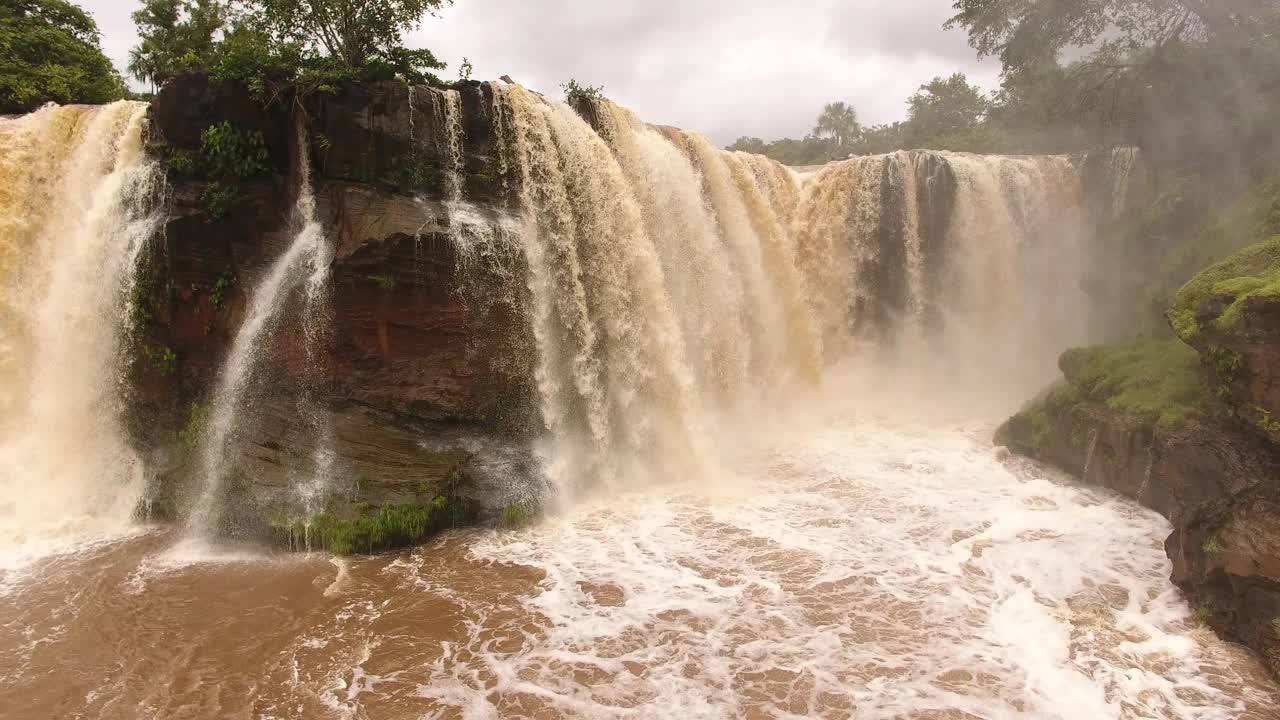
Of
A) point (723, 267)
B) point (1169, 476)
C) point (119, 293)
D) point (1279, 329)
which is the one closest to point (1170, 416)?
point (1169, 476)

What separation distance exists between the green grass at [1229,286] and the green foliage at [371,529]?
9792mm

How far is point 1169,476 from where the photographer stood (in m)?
8.80

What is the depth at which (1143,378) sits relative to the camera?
9.98 m

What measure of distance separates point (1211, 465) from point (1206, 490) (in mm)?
320

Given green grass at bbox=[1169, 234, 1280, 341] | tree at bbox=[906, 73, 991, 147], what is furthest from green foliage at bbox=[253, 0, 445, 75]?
tree at bbox=[906, 73, 991, 147]

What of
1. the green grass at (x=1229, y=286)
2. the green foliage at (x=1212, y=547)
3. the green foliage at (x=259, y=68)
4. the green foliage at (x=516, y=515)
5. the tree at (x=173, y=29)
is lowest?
the green foliage at (x=516, y=515)

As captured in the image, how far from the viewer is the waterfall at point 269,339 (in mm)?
8875

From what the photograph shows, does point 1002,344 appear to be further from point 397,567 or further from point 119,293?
point 119,293

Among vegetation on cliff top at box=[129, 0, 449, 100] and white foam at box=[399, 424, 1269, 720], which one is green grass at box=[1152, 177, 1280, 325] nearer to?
white foam at box=[399, 424, 1269, 720]

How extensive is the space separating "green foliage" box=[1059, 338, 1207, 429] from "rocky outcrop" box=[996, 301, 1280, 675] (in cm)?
3

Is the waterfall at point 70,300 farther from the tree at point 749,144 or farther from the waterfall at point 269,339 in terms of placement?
the tree at point 749,144

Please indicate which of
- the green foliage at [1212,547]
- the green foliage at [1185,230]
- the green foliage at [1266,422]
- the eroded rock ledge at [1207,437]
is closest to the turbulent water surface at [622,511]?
the eroded rock ledge at [1207,437]

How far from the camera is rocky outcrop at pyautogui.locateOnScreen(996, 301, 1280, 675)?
20.6ft

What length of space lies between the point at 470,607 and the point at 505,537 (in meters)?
1.80
